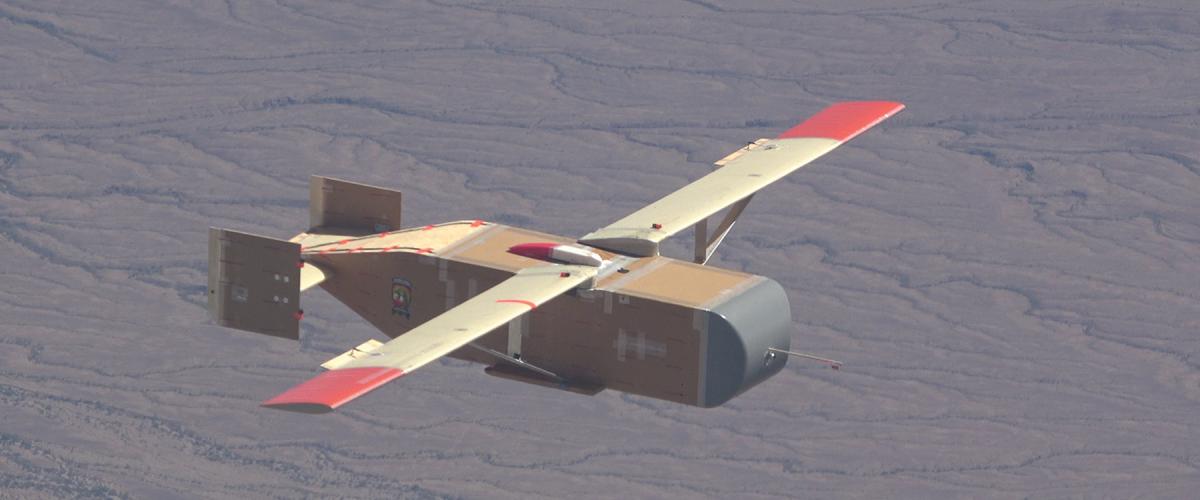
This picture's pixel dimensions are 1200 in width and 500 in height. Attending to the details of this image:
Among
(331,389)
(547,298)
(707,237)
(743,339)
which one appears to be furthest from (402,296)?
(331,389)

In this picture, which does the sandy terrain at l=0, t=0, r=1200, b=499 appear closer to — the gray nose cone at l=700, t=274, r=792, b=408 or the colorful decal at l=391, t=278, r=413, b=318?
the colorful decal at l=391, t=278, r=413, b=318

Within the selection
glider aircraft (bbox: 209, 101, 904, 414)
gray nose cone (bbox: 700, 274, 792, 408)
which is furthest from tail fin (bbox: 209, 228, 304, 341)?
gray nose cone (bbox: 700, 274, 792, 408)

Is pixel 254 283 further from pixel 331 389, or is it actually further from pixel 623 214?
pixel 623 214

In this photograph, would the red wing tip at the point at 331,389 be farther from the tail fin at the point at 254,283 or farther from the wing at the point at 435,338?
the tail fin at the point at 254,283

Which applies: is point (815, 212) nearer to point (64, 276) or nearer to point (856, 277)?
point (856, 277)

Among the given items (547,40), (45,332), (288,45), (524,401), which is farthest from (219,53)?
(524,401)

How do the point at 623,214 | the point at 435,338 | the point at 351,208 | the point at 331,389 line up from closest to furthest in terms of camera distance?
the point at 331,389, the point at 435,338, the point at 351,208, the point at 623,214

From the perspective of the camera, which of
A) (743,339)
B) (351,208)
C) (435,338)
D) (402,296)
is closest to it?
(435,338)
